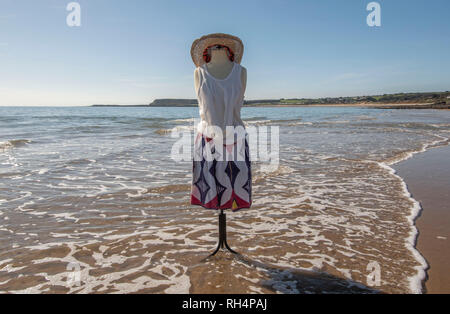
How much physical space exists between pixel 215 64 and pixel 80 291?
2.26m

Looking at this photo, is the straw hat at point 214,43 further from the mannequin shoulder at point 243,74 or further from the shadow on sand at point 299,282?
the shadow on sand at point 299,282

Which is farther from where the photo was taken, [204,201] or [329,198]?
[329,198]

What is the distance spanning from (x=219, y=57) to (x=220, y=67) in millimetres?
109

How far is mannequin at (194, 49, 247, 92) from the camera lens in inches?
99.3

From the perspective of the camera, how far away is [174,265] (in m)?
2.93

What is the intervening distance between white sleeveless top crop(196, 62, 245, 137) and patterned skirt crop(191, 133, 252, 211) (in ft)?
0.67

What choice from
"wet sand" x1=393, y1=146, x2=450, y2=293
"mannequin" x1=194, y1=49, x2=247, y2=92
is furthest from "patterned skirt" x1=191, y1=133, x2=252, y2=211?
"wet sand" x1=393, y1=146, x2=450, y2=293

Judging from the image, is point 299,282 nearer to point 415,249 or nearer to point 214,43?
point 415,249

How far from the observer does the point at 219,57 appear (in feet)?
8.48

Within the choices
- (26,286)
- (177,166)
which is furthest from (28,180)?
(26,286)

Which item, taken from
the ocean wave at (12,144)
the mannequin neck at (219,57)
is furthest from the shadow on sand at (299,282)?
the ocean wave at (12,144)

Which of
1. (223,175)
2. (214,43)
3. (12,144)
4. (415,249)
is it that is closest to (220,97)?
Answer: (214,43)

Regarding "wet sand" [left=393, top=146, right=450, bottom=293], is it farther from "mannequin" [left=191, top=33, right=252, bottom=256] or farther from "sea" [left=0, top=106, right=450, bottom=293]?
"mannequin" [left=191, top=33, right=252, bottom=256]
